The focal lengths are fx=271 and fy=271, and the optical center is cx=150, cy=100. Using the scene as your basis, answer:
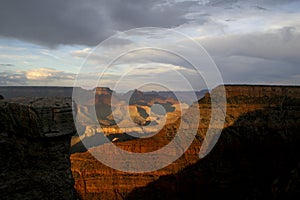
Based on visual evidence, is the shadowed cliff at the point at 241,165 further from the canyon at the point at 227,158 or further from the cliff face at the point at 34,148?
the cliff face at the point at 34,148

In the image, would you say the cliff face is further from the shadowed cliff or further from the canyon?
the shadowed cliff

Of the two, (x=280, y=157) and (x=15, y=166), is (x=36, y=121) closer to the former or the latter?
(x=15, y=166)

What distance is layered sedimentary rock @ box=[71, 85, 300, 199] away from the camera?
15031mm

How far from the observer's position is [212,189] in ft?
48.6

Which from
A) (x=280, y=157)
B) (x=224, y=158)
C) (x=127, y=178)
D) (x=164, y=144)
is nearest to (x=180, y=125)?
(x=164, y=144)

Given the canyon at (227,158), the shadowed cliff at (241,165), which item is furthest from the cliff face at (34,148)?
the shadowed cliff at (241,165)

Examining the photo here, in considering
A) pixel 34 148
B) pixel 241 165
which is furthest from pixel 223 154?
pixel 34 148

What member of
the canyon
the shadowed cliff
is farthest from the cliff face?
the shadowed cliff

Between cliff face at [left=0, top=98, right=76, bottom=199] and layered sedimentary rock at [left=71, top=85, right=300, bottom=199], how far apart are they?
11856 millimetres

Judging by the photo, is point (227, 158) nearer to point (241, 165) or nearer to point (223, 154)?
point (223, 154)

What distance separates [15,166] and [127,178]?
1215 cm

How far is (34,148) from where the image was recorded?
157 inches

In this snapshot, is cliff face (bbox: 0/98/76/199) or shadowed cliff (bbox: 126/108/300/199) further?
shadowed cliff (bbox: 126/108/300/199)

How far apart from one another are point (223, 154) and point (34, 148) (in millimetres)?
13176
